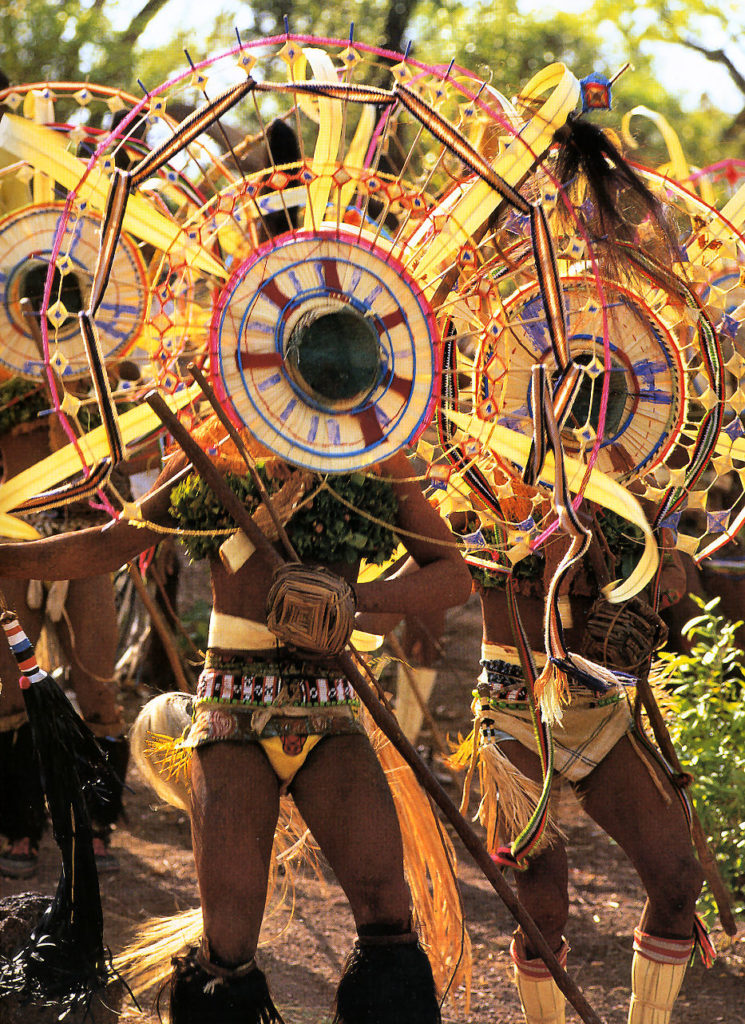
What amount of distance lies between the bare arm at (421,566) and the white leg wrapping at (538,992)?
108 centimetres

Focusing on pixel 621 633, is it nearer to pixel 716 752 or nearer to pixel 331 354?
pixel 331 354

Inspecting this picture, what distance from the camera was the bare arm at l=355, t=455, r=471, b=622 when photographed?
2.93 meters

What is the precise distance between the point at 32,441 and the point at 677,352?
274cm

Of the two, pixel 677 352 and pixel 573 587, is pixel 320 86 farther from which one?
pixel 573 587

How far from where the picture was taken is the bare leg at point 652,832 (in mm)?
3184

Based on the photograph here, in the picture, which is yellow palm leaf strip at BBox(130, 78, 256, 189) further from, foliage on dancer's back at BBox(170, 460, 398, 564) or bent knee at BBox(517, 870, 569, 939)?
bent knee at BBox(517, 870, 569, 939)

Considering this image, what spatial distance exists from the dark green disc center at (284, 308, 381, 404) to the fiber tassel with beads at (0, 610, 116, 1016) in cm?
100

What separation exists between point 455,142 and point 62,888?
79.4 inches

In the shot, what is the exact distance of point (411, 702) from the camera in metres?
6.31

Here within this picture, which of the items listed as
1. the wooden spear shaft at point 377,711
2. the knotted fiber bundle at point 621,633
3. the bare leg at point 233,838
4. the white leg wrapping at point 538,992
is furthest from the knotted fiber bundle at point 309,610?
the white leg wrapping at point 538,992

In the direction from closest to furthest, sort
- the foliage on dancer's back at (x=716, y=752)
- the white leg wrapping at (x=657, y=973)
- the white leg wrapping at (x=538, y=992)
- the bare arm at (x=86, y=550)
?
the bare arm at (x=86, y=550) → the white leg wrapping at (x=657, y=973) → the white leg wrapping at (x=538, y=992) → the foliage on dancer's back at (x=716, y=752)

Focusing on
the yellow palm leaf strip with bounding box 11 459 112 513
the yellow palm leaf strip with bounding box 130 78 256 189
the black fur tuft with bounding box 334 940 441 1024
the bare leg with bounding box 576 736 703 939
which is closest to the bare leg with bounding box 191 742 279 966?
the black fur tuft with bounding box 334 940 441 1024

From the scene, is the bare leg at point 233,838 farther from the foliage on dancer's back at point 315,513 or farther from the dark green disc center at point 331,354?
the dark green disc center at point 331,354

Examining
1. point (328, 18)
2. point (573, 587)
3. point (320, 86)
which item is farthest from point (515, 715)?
point (328, 18)
